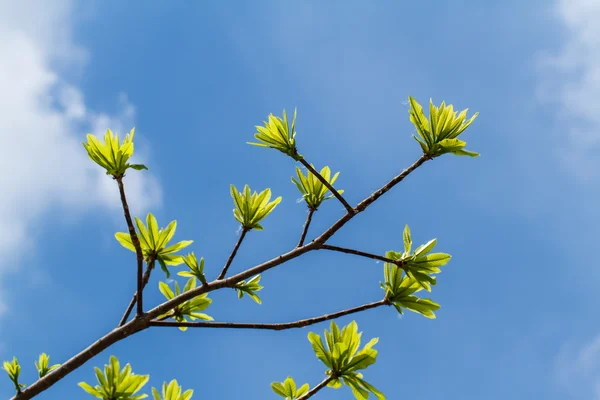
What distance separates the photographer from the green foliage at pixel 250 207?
3547 mm

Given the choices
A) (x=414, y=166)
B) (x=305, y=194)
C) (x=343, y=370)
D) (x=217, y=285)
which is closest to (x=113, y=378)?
(x=217, y=285)

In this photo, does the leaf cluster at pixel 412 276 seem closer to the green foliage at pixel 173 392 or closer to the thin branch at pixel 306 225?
the thin branch at pixel 306 225

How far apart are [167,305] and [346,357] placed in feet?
3.48

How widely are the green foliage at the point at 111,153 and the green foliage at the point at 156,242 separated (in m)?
0.32

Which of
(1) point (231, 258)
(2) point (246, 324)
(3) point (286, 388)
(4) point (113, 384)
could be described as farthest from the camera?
(3) point (286, 388)

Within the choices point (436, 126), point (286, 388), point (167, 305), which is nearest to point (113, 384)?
point (167, 305)

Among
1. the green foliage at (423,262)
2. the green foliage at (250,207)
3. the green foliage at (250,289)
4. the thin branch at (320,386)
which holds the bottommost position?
the thin branch at (320,386)

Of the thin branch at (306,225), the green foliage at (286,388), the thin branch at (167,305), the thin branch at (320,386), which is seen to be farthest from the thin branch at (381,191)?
the green foliage at (286,388)

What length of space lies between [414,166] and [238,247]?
1.15 metres

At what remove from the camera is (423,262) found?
136 inches

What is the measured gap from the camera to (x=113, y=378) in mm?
2828

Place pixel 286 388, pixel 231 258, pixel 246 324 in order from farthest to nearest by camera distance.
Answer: pixel 286 388 < pixel 231 258 < pixel 246 324

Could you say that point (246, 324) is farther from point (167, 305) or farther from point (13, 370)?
point (13, 370)

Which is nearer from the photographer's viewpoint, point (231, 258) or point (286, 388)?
point (231, 258)
